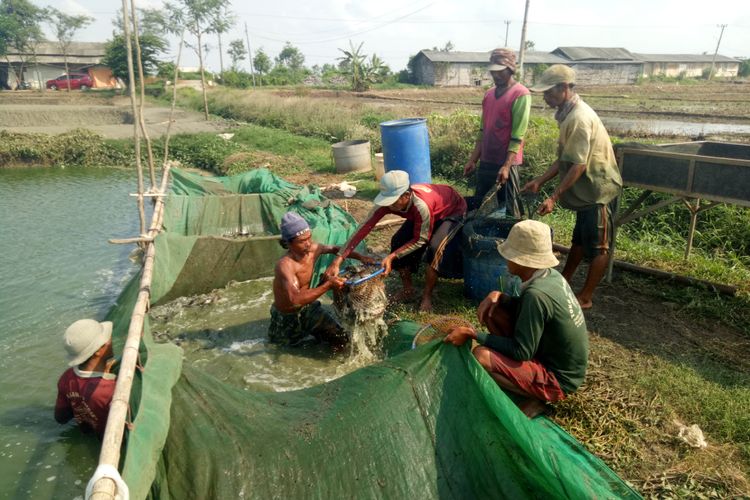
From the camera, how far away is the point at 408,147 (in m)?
7.61

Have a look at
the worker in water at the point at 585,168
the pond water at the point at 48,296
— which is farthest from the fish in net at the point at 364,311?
the pond water at the point at 48,296

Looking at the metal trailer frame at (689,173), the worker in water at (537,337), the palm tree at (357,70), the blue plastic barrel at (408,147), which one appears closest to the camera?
the worker in water at (537,337)

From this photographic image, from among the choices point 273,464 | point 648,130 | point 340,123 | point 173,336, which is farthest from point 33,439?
point 648,130

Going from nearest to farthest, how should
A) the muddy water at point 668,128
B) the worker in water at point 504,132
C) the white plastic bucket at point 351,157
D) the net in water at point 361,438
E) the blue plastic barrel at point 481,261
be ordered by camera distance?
the net in water at point 361,438, the blue plastic barrel at point 481,261, the worker in water at point 504,132, the white plastic bucket at point 351,157, the muddy water at point 668,128

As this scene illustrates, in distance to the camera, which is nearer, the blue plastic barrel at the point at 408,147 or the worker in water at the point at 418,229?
the worker in water at the point at 418,229

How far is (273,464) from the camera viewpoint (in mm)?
2242

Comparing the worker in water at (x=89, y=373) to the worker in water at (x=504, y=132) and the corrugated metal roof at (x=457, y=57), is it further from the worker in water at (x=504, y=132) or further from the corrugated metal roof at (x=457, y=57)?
the corrugated metal roof at (x=457, y=57)

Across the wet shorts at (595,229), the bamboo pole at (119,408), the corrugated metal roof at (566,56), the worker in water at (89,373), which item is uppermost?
the corrugated metal roof at (566,56)

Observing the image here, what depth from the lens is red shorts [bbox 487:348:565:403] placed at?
270 centimetres

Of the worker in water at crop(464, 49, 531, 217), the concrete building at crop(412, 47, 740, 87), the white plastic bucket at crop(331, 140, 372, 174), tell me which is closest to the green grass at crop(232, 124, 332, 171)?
the white plastic bucket at crop(331, 140, 372, 174)

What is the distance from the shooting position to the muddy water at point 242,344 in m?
4.15

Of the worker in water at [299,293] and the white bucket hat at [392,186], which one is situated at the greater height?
the white bucket hat at [392,186]

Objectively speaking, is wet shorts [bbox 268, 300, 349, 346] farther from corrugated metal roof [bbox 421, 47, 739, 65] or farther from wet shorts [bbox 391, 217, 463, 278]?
corrugated metal roof [bbox 421, 47, 739, 65]

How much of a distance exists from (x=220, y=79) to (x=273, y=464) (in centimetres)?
4540
